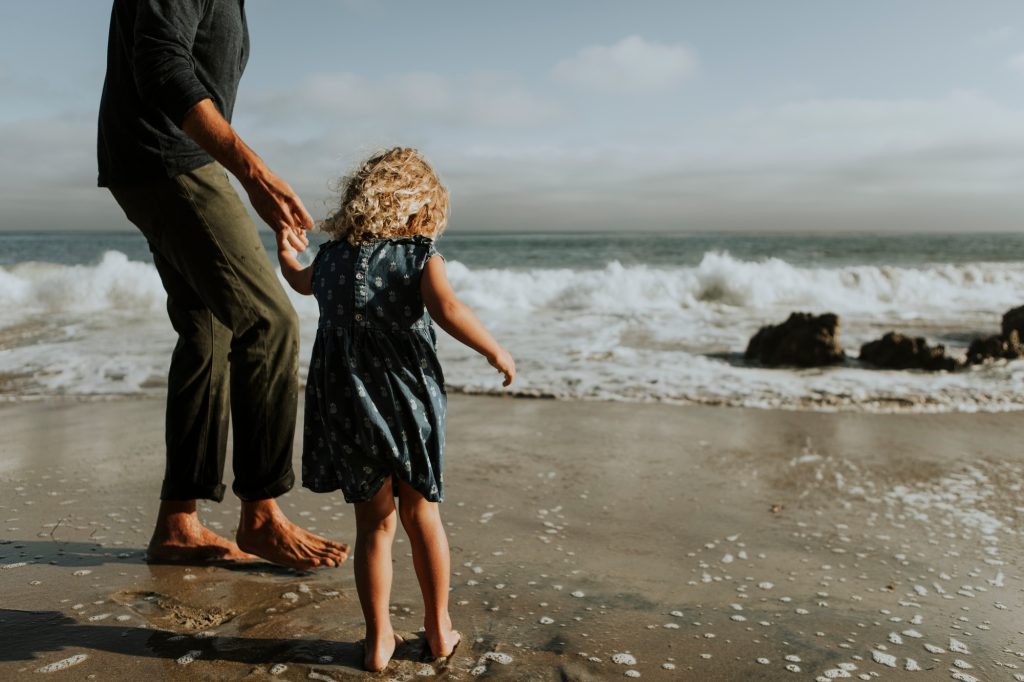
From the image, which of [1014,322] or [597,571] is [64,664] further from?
[1014,322]

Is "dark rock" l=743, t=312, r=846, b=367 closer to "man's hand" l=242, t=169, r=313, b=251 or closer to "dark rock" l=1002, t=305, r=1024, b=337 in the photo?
"dark rock" l=1002, t=305, r=1024, b=337

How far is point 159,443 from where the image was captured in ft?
13.8

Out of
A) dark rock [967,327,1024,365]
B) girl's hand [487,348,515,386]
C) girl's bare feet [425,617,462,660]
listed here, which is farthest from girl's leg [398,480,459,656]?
dark rock [967,327,1024,365]

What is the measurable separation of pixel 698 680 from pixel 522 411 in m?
3.25

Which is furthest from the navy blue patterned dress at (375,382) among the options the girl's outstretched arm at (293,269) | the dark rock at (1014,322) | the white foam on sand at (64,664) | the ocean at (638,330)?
the dark rock at (1014,322)

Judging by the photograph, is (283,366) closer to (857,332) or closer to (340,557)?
(340,557)

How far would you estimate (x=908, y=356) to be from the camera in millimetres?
7105

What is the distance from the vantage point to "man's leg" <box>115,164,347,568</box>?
2389mm

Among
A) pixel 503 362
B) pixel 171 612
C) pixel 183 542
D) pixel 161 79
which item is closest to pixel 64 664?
pixel 171 612

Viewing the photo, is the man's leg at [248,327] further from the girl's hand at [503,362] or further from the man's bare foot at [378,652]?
the girl's hand at [503,362]

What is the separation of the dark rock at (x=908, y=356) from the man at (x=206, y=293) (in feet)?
19.8

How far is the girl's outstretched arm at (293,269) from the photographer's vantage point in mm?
2172

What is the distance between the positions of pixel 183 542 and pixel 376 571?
3.07 feet

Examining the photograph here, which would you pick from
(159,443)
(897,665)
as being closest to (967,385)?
(897,665)
